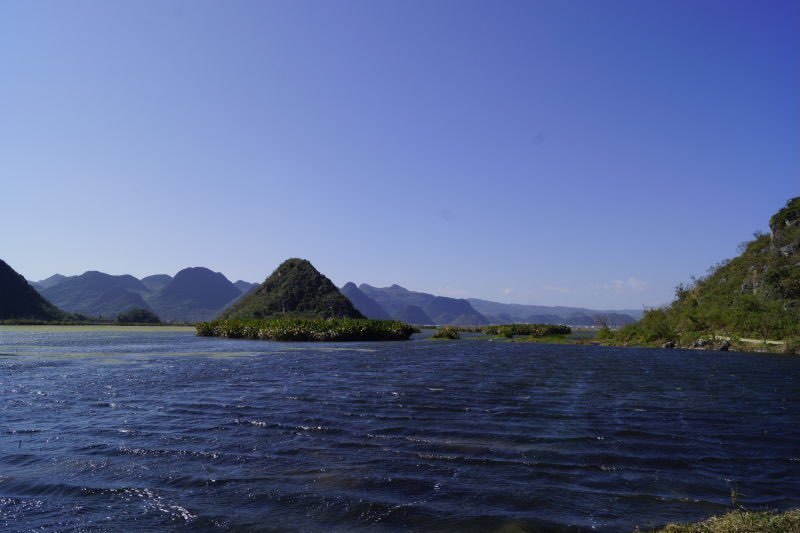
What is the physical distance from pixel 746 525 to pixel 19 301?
578ft

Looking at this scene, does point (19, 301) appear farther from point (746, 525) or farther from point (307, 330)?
point (746, 525)

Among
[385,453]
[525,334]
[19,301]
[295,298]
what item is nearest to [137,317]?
[19,301]

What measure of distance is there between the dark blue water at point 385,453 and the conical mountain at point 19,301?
457 ft

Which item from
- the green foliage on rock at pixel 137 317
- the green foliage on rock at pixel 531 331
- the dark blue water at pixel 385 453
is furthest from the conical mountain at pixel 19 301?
the dark blue water at pixel 385 453

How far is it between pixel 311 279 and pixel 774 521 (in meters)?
146

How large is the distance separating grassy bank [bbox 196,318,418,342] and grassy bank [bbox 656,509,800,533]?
196 feet

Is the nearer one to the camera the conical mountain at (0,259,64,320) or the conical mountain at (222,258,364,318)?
the conical mountain at (222,258,364,318)

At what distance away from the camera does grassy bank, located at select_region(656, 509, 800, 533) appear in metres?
6.71

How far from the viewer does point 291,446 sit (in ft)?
41.9

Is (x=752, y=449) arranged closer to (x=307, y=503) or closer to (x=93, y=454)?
(x=307, y=503)

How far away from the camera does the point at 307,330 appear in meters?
66.6

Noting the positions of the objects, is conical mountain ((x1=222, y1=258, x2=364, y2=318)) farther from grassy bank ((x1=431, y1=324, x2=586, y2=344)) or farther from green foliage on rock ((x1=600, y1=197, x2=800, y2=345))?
green foliage on rock ((x1=600, y1=197, x2=800, y2=345))

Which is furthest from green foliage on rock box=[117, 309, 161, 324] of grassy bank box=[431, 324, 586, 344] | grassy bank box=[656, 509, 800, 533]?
grassy bank box=[656, 509, 800, 533]

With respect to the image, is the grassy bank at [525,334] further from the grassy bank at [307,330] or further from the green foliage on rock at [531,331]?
the grassy bank at [307,330]
